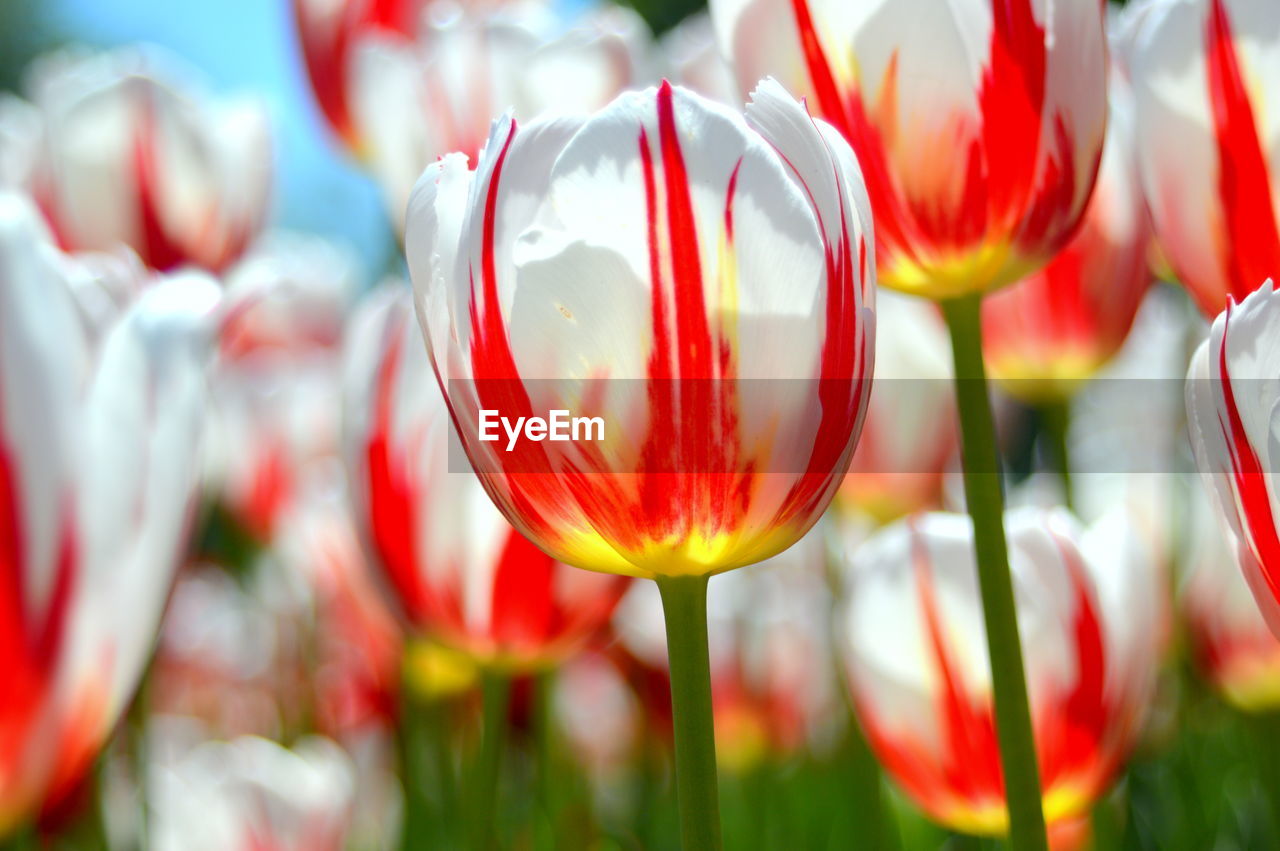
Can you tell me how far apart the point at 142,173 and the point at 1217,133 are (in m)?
0.59

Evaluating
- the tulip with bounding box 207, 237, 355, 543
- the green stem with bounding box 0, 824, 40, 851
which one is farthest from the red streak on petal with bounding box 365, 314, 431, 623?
the tulip with bounding box 207, 237, 355, 543

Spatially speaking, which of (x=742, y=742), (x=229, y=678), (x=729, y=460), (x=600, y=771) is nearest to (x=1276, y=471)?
(x=729, y=460)

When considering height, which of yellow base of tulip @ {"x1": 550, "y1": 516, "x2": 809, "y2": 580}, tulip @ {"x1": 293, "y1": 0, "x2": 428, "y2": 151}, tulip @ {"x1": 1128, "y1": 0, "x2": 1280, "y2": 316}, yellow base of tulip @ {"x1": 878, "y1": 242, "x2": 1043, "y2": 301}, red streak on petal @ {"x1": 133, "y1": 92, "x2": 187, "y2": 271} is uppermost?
tulip @ {"x1": 293, "y1": 0, "x2": 428, "y2": 151}

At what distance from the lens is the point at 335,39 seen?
822mm

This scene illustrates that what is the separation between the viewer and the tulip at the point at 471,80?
25.2 inches

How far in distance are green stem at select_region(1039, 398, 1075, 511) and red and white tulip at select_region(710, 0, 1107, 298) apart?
230 millimetres

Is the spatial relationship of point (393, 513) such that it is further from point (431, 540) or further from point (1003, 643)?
point (1003, 643)

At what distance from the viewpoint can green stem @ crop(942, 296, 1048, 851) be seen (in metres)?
0.30

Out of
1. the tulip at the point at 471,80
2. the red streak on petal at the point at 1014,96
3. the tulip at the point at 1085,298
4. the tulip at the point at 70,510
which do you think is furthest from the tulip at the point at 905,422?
the tulip at the point at 70,510

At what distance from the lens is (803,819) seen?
904 millimetres

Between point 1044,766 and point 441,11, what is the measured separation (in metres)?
0.68

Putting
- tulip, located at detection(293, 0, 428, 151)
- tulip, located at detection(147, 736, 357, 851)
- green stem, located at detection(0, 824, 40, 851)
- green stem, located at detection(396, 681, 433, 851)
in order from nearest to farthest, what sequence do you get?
green stem, located at detection(0, 824, 40, 851) < tulip, located at detection(147, 736, 357, 851) < green stem, located at detection(396, 681, 433, 851) < tulip, located at detection(293, 0, 428, 151)

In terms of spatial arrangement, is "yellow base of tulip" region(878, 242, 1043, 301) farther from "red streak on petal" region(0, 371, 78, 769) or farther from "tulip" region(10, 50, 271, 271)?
"tulip" region(10, 50, 271, 271)

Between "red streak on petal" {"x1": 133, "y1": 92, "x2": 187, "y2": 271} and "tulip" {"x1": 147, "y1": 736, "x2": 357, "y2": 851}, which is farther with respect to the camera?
"red streak on petal" {"x1": 133, "y1": 92, "x2": 187, "y2": 271}
